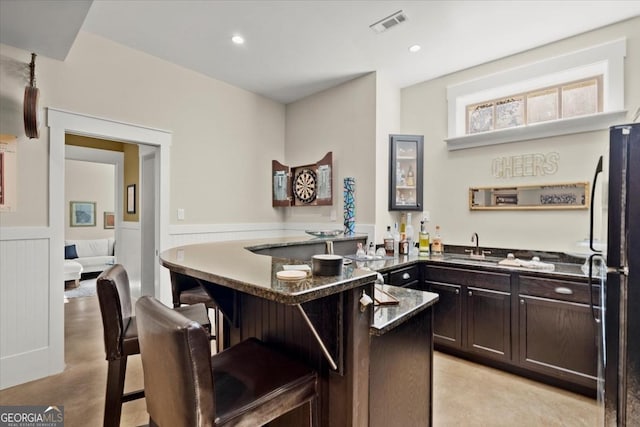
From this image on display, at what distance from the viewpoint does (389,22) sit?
2717 millimetres

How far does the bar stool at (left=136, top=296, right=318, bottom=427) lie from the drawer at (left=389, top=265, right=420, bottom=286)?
1727 mm

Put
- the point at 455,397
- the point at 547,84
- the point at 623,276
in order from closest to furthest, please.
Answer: the point at 623,276
the point at 455,397
the point at 547,84

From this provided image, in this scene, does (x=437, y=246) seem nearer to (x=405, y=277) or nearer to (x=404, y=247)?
(x=404, y=247)

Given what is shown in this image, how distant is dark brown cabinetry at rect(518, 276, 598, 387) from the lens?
2.31 metres

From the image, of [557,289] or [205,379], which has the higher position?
[205,379]

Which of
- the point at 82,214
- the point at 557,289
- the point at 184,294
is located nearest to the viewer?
the point at 184,294

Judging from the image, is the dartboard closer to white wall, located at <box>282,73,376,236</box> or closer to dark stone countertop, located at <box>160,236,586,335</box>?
white wall, located at <box>282,73,376,236</box>

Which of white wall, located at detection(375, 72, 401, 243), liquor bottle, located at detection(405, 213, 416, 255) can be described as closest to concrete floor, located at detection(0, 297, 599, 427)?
liquor bottle, located at detection(405, 213, 416, 255)

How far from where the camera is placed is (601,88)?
279 centimetres

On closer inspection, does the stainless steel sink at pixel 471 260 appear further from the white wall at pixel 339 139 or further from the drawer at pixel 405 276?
the white wall at pixel 339 139

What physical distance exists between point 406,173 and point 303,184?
1411 millimetres

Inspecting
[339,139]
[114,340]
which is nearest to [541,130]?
[339,139]

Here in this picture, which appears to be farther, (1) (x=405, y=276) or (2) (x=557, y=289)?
(1) (x=405, y=276)

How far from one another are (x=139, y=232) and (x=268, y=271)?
12.8 feet
